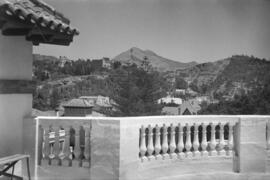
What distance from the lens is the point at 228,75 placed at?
45.5 metres

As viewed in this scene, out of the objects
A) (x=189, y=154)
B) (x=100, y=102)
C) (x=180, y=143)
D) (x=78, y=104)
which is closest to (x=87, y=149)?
(x=180, y=143)

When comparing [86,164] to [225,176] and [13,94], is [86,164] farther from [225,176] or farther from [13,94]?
[225,176]

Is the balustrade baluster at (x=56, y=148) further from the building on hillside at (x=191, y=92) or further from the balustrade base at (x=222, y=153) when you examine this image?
the building on hillside at (x=191, y=92)

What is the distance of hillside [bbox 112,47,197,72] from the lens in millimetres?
49531

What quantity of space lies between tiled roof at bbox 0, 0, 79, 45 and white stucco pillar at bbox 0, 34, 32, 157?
24 centimetres

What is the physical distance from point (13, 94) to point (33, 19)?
43.1 inches

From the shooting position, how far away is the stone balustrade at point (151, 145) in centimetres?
418

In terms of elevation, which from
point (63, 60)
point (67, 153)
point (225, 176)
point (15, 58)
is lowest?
point (225, 176)

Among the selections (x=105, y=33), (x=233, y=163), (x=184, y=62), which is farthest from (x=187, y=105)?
(x=233, y=163)

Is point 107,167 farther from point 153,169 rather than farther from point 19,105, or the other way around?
point 19,105

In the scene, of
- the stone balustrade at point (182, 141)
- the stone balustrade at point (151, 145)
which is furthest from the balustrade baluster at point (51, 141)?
the stone balustrade at point (182, 141)

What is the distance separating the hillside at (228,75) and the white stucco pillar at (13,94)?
119 feet

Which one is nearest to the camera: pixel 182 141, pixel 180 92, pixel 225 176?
pixel 182 141

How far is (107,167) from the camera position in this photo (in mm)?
4172
